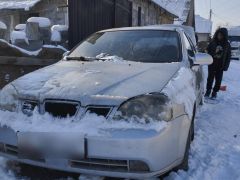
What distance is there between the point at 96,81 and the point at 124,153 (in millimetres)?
820

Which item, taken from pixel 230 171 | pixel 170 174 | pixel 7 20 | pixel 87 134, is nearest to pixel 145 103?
pixel 87 134

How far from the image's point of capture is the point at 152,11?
69.5 ft

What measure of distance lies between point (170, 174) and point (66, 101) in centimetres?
Answer: 120

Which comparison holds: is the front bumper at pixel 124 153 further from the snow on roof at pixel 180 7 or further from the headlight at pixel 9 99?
the snow on roof at pixel 180 7

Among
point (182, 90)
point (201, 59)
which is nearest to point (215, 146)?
point (201, 59)

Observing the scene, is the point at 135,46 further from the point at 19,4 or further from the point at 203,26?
the point at 203,26

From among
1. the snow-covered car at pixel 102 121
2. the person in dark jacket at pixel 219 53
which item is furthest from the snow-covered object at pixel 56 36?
the snow-covered car at pixel 102 121

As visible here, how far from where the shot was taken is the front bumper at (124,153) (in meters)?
2.96

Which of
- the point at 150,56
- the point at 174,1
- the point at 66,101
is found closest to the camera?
the point at 66,101

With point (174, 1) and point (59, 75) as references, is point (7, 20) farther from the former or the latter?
point (59, 75)

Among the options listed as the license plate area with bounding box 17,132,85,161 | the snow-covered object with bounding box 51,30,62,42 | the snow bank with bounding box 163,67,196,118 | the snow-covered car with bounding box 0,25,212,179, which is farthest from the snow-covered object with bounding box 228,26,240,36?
the license plate area with bounding box 17,132,85,161

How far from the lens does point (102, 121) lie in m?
3.08

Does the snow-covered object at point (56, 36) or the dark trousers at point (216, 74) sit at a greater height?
the snow-covered object at point (56, 36)

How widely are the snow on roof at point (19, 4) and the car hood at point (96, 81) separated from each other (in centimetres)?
1200
